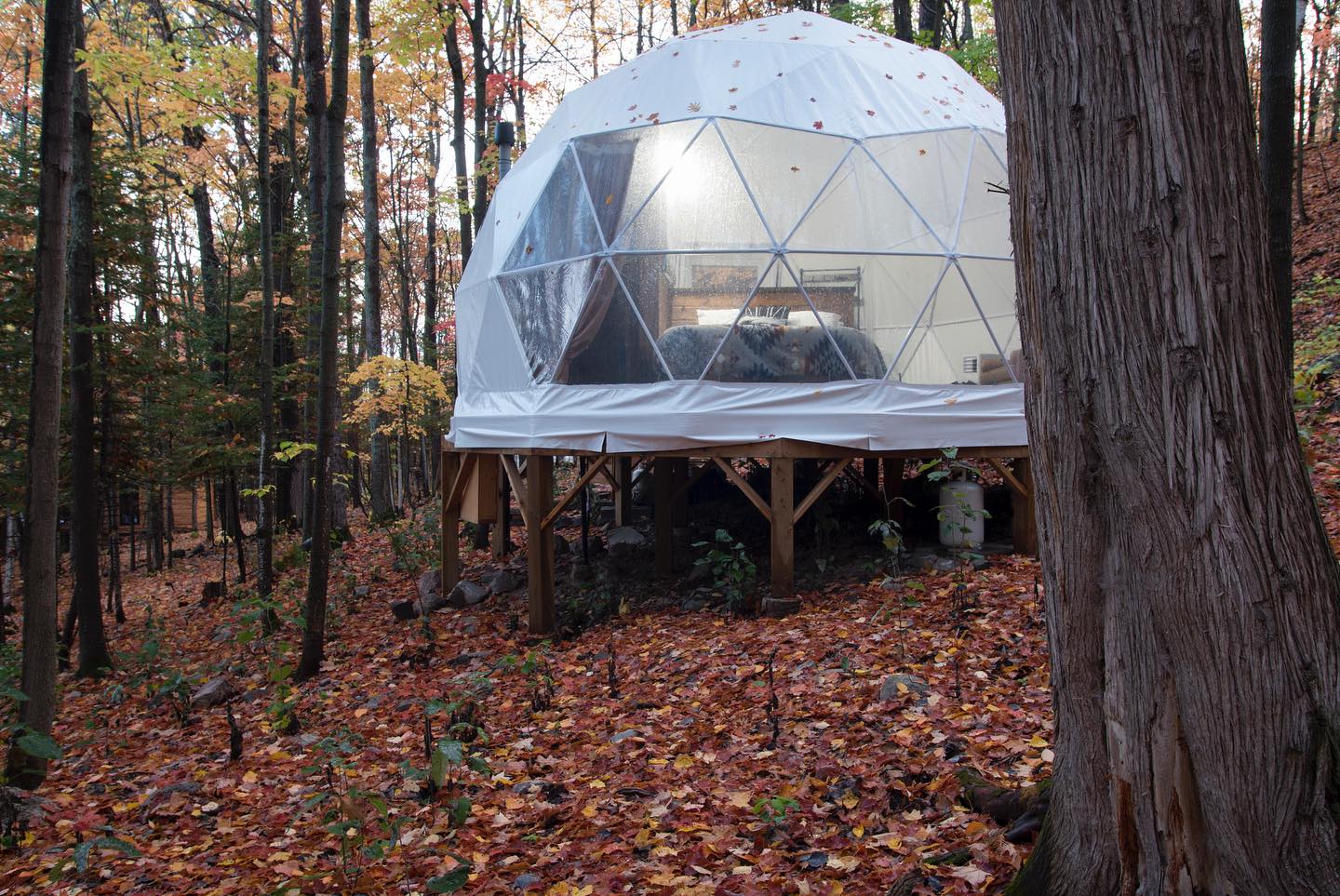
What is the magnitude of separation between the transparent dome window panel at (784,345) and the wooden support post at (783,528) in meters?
0.81

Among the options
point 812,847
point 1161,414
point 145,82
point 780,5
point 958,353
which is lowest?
point 812,847

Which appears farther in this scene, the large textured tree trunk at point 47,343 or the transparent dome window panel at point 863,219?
the transparent dome window panel at point 863,219

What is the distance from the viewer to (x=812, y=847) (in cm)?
326

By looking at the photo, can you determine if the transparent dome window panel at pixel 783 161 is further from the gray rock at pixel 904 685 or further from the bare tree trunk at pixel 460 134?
the bare tree trunk at pixel 460 134

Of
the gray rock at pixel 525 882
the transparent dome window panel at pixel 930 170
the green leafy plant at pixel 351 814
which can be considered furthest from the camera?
the transparent dome window panel at pixel 930 170

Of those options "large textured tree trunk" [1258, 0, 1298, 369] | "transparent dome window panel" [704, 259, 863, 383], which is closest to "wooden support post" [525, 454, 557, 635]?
"transparent dome window panel" [704, 259, 863, 383]

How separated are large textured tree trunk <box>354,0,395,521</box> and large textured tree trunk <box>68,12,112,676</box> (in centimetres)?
561

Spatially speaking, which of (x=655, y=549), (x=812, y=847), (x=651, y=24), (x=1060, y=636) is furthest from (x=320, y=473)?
(x=651, y=24)

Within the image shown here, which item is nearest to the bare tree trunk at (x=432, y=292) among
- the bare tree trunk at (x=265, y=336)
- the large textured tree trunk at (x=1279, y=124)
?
the bare tree trunk at (x=265, y=336)

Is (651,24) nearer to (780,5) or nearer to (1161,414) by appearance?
(780,5)

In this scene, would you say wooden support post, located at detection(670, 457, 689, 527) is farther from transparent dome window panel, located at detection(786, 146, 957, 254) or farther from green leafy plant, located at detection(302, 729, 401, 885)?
green leafy plant, located at detection(302, 729, 401, 885)

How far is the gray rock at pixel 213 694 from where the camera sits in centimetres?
749

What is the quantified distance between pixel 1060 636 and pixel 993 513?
314 inches

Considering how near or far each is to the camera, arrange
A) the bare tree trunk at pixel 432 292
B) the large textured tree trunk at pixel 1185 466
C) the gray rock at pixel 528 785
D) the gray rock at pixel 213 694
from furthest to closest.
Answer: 1. the bare tree trunk at pixel 432 292
2. the gray rock at pixel 213 694
3. the gray rock at pixel 528 785
4. the large textured tree trunk at pixel 1185 466
